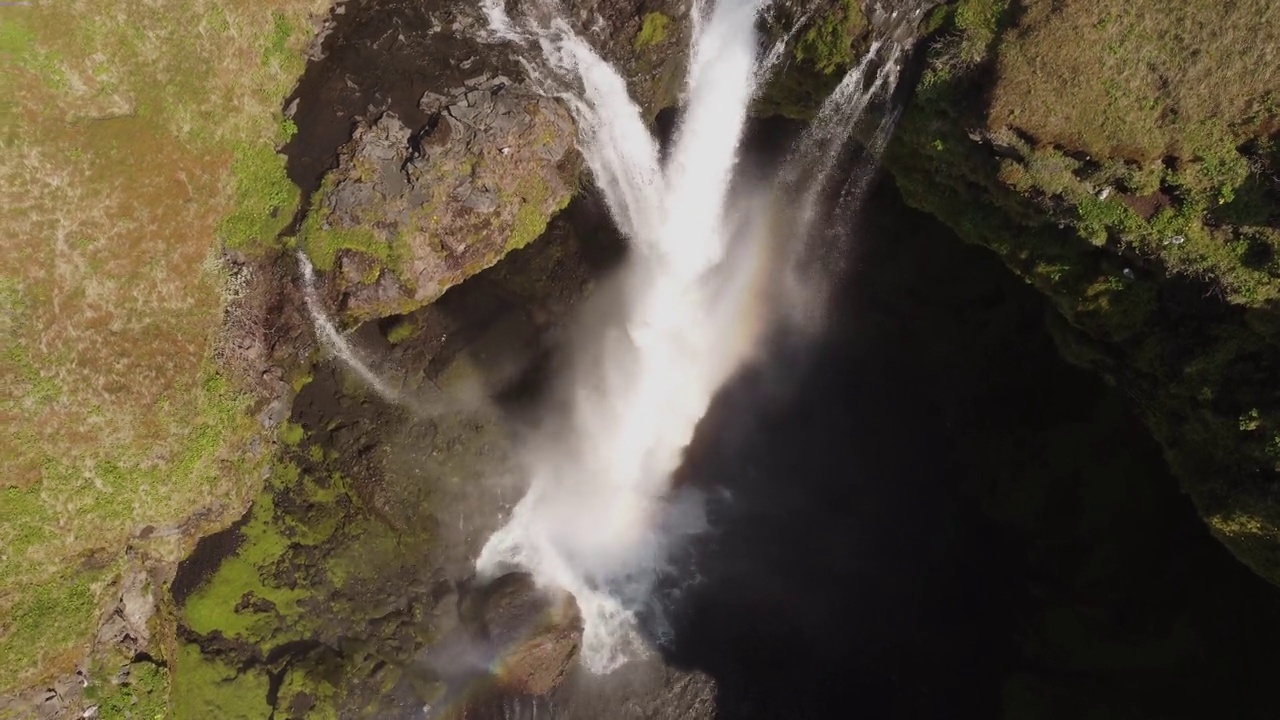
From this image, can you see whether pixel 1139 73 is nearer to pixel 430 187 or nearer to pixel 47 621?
pixel 430 187

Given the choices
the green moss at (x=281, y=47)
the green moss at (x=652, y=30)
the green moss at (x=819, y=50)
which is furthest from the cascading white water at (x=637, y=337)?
the green moss at (x=281, y=47)

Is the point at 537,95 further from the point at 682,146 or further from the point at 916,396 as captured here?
the point at 916,396

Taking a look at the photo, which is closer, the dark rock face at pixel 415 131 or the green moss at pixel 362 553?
the dark rock face at pixel 415 131

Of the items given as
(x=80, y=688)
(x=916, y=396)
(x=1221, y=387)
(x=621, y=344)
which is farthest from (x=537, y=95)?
(x=80, y=688)

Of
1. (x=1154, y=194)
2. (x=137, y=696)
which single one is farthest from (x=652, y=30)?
(x=137, y=696)

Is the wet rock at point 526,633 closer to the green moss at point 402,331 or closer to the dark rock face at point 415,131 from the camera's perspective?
the green moss at point 402,331

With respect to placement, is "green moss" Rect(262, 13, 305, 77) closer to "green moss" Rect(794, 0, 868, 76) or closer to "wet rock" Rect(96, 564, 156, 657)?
"green moss" Rect(794, 0, 868, 76)
